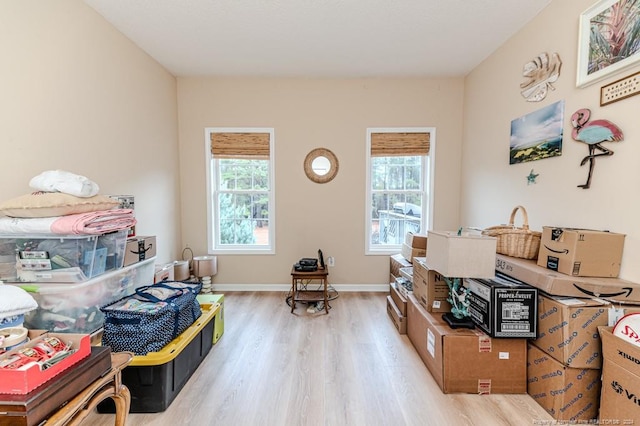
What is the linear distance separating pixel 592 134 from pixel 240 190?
350 cm

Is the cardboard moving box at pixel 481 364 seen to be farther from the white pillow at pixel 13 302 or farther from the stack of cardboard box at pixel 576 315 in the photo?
the white pillow at pixel 13 302

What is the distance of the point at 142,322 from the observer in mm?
1697

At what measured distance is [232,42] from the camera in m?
2.79

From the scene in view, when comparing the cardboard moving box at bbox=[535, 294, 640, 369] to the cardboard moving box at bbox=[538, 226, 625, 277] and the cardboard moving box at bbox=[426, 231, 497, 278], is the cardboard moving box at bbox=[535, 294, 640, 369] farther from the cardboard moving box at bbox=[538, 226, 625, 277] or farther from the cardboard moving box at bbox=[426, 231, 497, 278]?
the cardboard moving box at bbox=[426, 231, 497, 278]

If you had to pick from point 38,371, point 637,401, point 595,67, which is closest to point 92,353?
point 38,371

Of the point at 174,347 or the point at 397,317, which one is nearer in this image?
the point at 174,347

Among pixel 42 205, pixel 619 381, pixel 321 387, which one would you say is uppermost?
pixel 42 205

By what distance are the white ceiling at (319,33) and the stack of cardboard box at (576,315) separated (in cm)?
195

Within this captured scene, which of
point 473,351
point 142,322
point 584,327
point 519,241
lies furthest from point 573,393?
point 142,322

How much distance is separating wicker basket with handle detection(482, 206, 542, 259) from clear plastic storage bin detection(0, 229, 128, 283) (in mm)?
2846

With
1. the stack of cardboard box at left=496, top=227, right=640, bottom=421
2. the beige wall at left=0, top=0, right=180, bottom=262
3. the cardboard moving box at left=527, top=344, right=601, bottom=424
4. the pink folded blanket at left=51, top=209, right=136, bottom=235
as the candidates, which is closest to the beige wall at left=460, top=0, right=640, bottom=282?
the stack of cardboard box at left=496, top=227, right=640, bottom=421

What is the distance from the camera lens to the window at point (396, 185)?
3682 mm

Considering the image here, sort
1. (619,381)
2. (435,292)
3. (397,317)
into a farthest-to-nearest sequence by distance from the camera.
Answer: (397,317) → (435,292) → (619,381)

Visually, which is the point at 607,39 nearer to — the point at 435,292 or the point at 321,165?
the point at 435,292
